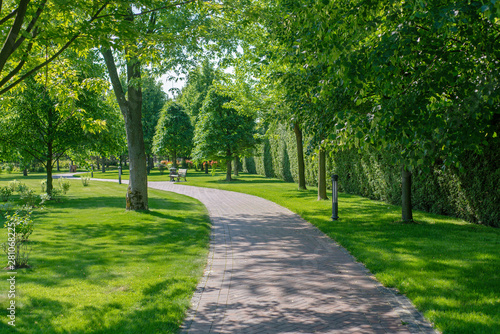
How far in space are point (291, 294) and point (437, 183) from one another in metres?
8.44

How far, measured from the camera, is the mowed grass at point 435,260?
15.3ft

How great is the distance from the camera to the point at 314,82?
32.5 ft

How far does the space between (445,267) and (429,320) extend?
2.29 m

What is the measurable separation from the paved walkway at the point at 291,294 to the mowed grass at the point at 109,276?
0.37 metres

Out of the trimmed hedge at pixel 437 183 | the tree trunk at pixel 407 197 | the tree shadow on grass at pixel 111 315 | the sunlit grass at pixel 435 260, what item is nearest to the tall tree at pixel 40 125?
the trimmed hedge at pixel 437 183


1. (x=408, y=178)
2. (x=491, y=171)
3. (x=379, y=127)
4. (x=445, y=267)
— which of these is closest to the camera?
(x=379, y=127)

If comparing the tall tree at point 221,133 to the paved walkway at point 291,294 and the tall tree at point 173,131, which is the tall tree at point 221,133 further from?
the paved walkway at point 291,294

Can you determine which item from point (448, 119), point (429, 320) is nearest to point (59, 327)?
point (429, 320)

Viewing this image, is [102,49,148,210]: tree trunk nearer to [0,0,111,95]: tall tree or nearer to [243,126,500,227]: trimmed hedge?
[243,126,500,227]: trimmed hedge

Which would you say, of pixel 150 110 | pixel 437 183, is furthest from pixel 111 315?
pixel 150 110

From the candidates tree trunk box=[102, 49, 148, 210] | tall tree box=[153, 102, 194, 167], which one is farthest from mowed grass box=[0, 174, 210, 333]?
tall tree box=[153, 102, 194, 167]

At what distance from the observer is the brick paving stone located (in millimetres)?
4465

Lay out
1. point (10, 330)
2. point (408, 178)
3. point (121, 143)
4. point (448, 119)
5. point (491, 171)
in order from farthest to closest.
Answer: point (121, 143)
point (408, 178)
point (491, 171)
point (448, 119)
point (10, 330)

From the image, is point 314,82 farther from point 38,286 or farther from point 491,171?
point 38,286
